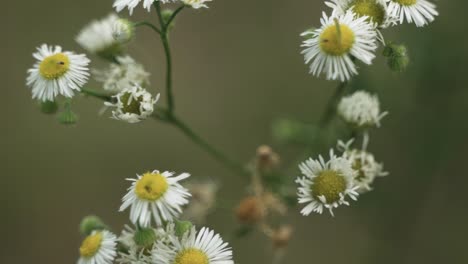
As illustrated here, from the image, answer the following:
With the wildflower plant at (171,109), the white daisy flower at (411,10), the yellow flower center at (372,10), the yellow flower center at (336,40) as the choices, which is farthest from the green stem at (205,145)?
the white daisy flower at (411,10)

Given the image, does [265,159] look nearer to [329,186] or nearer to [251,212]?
[251,212]

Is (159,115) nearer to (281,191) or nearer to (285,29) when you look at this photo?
(281,191)

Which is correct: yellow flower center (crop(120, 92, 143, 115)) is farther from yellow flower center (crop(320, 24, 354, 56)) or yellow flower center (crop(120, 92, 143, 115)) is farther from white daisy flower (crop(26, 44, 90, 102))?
yellow flower center (crop(320, 24, 354, 56))

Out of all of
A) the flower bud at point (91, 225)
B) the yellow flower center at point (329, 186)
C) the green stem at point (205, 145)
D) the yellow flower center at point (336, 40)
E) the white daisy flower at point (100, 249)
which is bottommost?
the white daisy flower at point (100, 249)

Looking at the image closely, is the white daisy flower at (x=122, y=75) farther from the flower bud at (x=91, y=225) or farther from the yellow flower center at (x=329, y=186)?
the yellow flower center at (x=329, y=186)

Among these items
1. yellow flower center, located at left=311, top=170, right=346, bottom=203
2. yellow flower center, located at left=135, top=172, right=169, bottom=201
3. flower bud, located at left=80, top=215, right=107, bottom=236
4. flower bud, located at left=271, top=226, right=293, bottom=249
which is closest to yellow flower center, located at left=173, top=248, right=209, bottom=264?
yellow flower center, located at left=135, top=172, right=169, bottom=201

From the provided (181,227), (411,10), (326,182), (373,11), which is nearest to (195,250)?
(181,227)
